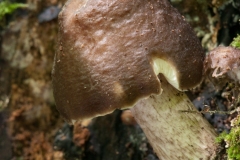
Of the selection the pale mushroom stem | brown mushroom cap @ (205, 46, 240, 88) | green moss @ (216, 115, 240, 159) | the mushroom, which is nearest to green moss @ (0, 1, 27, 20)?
the mushroom

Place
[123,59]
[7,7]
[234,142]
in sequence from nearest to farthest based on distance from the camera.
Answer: [123,59]
[234,142]
[7,7]

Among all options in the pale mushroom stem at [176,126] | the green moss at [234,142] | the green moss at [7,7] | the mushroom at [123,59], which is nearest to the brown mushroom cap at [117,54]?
the mushroom at [123,59]

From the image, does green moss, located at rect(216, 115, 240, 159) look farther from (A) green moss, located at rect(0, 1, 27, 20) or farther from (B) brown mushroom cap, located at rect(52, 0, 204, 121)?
(A) green moss, located at rect(0, 1, 27, 20)

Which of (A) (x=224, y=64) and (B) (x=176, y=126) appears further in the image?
(B) (x=176, y=126)

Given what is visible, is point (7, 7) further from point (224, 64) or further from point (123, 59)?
point (224, 64)

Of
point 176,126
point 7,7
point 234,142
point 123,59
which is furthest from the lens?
point 7,7

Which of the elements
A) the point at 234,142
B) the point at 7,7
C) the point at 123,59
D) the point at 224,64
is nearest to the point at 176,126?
the point at 234,142

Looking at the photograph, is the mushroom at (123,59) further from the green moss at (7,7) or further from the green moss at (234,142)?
the green moss at (7,7)

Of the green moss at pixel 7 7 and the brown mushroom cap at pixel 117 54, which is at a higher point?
the brown mushroom cap at pixel 117 54
